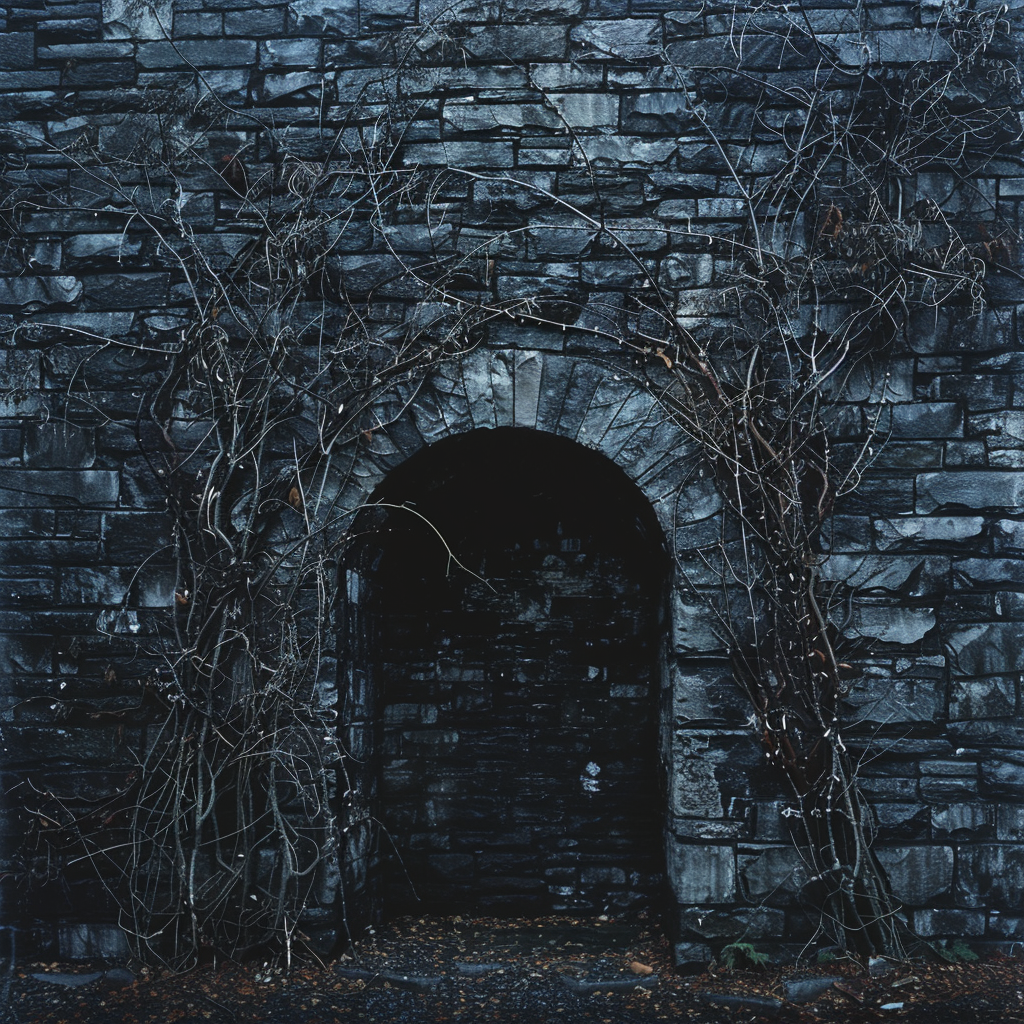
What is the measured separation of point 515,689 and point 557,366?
1.51m

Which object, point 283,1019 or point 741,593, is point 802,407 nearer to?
point 741,593

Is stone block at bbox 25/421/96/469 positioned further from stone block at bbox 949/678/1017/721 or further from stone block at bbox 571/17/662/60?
stone block at bbox 949/678/1017/721

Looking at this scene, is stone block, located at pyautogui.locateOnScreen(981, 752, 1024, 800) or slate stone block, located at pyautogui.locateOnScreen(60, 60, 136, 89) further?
slate stone block, located at pyautogui.locateOnScreen(60, 60, 136, 89)

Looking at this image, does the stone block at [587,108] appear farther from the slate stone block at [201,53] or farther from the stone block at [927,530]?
the stone block at [927,530]

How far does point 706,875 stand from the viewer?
10.4 ft

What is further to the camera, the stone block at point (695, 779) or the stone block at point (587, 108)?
the stone block at point (587, 108)

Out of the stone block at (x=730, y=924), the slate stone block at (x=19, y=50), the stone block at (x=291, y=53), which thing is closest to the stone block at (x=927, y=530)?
the stone block at (x=730, y=924)

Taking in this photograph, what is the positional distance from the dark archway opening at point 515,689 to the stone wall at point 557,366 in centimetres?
41

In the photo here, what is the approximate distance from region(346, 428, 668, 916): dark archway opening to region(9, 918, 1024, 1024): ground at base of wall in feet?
1.40

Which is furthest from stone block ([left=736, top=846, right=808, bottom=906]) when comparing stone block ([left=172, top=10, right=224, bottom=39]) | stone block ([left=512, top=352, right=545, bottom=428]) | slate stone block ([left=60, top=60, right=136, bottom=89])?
slate stone block ([left=60, top=60, right=136, bottom=89])

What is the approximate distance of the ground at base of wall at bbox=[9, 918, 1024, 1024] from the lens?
2855 mm

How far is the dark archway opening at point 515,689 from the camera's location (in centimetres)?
371

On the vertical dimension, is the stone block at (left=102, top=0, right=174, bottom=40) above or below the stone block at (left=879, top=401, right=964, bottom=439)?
above

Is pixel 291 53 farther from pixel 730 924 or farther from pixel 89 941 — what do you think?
pixel 730 924
